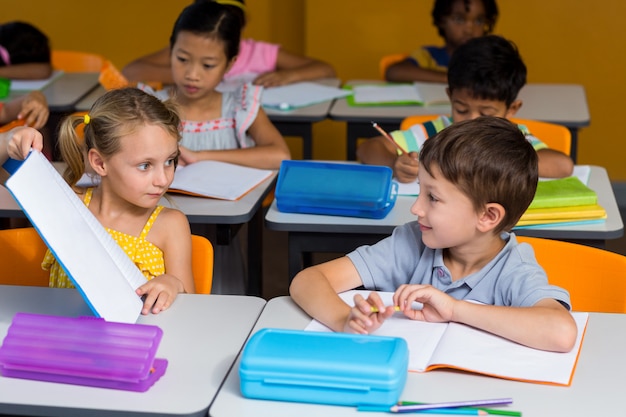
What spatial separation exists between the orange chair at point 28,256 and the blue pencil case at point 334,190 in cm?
30

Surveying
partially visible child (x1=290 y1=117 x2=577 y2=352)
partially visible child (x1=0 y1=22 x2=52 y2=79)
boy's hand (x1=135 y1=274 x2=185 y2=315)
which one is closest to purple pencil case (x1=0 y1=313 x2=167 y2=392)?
boy's hand (x1=135 y1=274 x2=185 y2=315)

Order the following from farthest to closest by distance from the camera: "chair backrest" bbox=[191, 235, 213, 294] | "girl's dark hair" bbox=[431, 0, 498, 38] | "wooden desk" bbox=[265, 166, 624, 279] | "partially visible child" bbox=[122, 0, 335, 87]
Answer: "girl's dark hair" bbox=[431, 0, 498, 38], "partially visible child" bbox=[122, 0, 335, 87], "wooden desk" bbox=[265, 166, 624, 279], "chair backrest" bbox=[191, 235, 213, 294]

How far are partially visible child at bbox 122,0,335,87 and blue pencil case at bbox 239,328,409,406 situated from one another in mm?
2429

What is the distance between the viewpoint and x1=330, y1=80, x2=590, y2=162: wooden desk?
342 cm

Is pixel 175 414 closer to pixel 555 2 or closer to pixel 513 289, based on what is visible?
pixel 513 289

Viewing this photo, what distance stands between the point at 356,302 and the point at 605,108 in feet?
11.9

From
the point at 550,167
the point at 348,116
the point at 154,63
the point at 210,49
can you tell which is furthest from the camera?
the point at 154,63

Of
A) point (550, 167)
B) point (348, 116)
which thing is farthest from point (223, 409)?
point (348, 116)

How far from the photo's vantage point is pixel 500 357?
5.15 ft

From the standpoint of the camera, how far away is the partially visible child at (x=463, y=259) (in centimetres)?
166

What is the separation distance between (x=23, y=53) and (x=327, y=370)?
296cm

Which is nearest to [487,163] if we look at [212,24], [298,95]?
[212,24]

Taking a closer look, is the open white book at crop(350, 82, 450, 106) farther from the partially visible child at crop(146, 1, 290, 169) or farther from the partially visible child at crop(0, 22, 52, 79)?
the partially visible child at crop(0, 22, 52, 79)

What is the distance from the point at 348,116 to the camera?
3.44m
